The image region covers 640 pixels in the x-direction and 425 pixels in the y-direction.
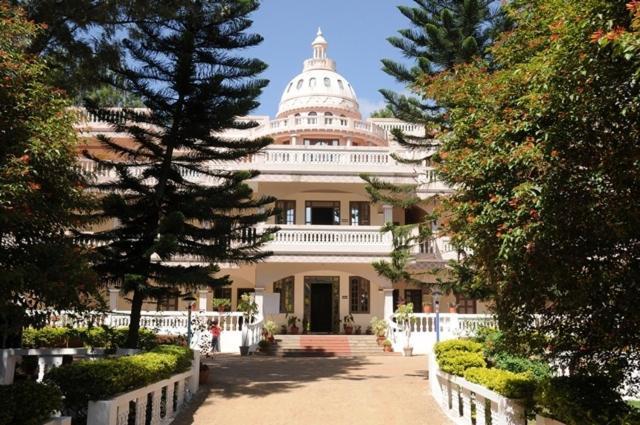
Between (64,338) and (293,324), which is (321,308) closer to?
(293,324)

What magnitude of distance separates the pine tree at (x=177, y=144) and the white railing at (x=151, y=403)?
165 centimetres

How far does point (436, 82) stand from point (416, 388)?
631 cm

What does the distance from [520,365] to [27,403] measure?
28.6 ft

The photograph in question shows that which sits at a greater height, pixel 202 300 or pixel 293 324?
pixel 202 300

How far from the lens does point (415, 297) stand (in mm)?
23938

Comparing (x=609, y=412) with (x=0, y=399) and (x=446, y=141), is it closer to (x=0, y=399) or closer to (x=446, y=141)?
(x=446, y=141)

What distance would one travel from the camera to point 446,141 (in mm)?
7191

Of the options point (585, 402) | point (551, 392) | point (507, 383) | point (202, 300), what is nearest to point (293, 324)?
point (202, 300)

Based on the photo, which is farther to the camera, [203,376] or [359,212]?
[359,212]

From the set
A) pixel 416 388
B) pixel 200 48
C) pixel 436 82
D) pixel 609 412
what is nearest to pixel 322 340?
pixel 416 388

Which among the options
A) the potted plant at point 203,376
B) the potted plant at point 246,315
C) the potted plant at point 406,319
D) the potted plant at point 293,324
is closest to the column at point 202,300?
the potted plant at point 246,315

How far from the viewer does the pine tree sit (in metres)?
12.0

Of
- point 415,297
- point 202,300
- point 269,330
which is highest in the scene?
point 415,297

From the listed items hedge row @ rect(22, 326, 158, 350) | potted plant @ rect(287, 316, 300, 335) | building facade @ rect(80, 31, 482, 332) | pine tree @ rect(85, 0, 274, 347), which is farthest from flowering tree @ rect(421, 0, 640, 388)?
potted plant @ rect(287, 316, 300, 335)
